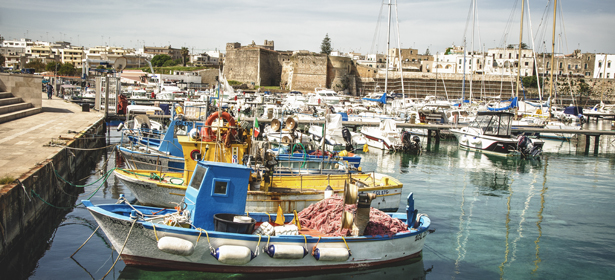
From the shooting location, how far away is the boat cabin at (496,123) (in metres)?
27.9

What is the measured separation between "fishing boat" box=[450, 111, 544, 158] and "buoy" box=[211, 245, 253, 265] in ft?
75.4

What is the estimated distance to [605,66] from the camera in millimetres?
80562

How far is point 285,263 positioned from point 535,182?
51.6ft

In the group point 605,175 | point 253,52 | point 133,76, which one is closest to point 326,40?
point 253,52

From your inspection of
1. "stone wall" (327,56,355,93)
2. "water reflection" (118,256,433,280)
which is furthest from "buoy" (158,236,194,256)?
"stone wall" (327,56,355,93)

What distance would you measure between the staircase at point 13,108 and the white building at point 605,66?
88.3 m

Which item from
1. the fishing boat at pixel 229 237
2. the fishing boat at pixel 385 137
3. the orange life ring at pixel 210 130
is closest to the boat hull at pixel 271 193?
the orange life ring at pixel 210 130

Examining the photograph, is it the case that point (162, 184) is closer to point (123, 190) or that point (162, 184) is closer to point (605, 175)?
point (123, 190)

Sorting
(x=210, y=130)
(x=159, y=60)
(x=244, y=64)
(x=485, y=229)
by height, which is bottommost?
(x=485, y=229)

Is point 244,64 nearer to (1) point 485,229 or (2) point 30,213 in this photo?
(1) point 485,229

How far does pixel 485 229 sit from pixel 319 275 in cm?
614

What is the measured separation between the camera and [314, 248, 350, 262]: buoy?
8703 millimetres

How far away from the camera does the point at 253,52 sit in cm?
7419

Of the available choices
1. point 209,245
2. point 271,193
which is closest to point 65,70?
point 271,193
